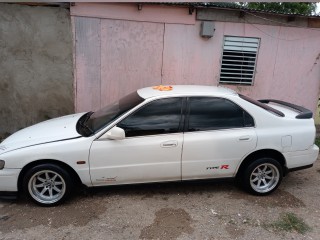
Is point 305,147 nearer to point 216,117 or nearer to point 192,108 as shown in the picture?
point 216,117

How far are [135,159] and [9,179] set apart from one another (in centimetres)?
160

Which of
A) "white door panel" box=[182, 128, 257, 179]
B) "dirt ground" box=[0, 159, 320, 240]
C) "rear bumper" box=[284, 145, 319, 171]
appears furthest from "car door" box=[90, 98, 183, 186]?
"rear bumper" box=[284, 145, 319, 171]

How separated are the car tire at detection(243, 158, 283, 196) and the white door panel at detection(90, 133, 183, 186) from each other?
105 cm

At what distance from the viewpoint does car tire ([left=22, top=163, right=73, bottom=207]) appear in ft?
12.4

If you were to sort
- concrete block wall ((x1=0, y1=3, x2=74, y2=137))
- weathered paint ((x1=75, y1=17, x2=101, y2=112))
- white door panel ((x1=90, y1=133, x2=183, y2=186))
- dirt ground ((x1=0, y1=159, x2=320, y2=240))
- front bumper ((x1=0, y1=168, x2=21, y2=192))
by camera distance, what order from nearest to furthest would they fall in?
1. dirt ground ((x1=0, y1=159, x2=320, y2=240))
2. front bumper ((x1=0, y1=168, x2=21, y2=192))
3. white door panel ((x1=90, y1=133, x2=183, y2=186))
4. concrete block wall ((x1=0, y1=3, x2=74, y2=137))
5. weathered paint ((x1=75, y1=17, x2=101, y2=112))

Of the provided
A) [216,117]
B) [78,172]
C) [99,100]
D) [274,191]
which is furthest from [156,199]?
[99,100]

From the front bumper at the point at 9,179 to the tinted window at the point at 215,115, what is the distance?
2.31 m

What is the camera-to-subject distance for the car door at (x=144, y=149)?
3844mm

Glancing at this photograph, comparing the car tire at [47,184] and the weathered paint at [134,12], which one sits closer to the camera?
the car tire at [47,184]

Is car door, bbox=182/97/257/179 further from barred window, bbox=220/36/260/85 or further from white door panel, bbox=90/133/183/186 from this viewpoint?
barred window, bbox=220/36/260/85

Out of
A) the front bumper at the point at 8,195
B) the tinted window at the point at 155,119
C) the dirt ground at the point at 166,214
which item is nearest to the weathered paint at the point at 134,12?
the tinted window at the point at 155,119

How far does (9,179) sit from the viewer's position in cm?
374

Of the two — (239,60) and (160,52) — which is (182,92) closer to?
(160,52)

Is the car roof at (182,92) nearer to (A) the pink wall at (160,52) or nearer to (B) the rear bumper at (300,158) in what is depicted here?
(B) the rear bumper at (300,158)
